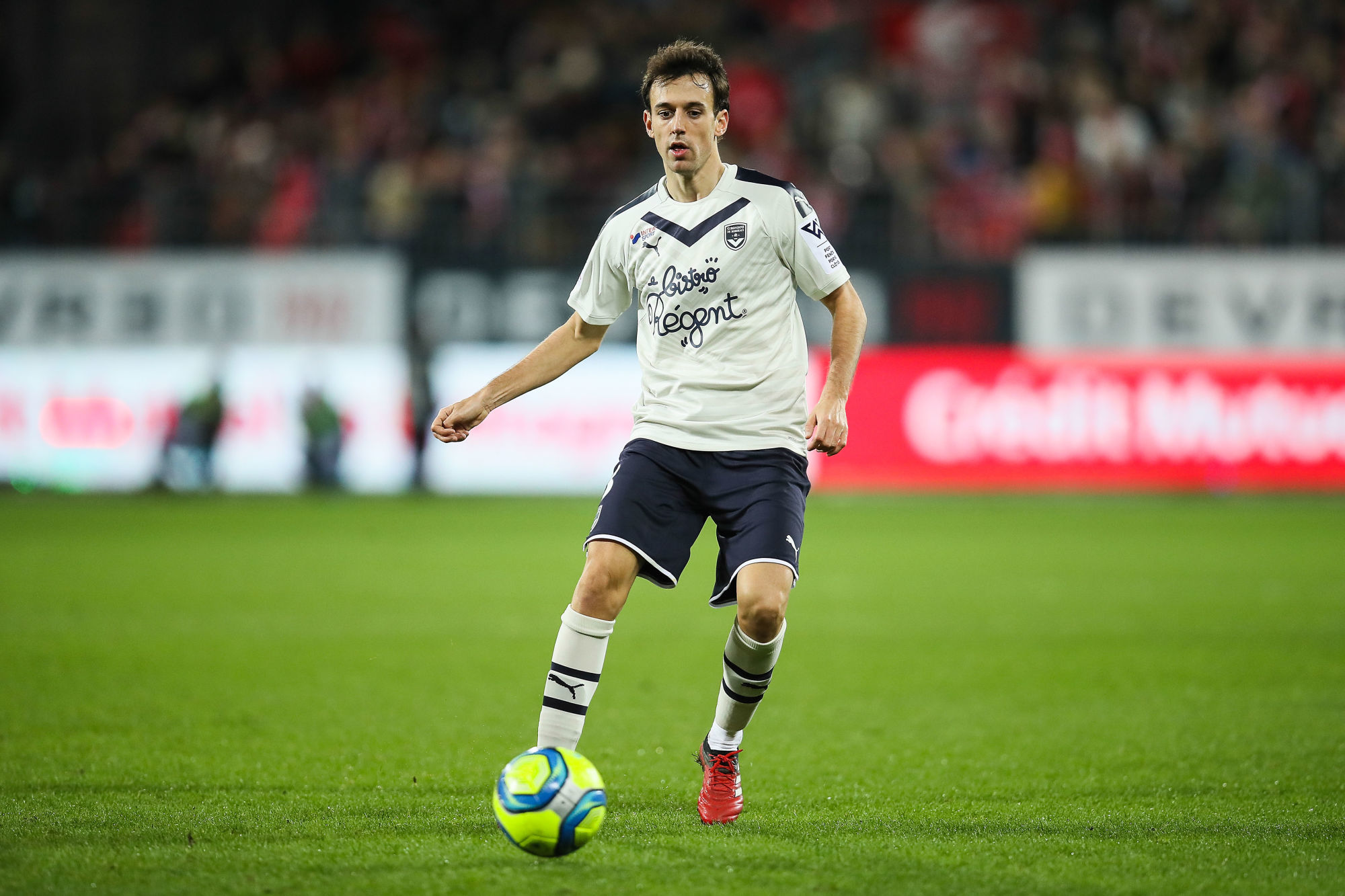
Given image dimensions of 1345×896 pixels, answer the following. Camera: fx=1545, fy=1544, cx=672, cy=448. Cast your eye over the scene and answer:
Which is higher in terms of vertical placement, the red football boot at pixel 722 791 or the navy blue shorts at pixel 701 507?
the navy blue shorts at pixel 701 507

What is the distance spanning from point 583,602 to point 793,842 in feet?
2.89

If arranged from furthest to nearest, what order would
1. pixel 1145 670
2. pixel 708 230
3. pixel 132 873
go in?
pixel 1145 670 → pixel 708 230 → pixel 132 873

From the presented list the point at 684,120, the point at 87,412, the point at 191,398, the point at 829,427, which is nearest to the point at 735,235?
the point at 684,120

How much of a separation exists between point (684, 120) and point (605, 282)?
0.56 meters

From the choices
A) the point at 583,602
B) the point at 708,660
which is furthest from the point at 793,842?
the point at 708,660

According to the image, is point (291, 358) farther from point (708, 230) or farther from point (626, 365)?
point (708, 230)

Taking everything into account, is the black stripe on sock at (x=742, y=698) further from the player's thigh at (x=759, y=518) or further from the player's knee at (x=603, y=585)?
the player's knee at (x=603, y=585)

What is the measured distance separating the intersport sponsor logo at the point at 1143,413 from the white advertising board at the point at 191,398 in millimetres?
6100

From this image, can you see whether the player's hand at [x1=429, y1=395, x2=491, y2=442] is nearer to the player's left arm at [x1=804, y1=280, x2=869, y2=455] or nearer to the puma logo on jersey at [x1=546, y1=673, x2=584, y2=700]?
the puma logo on jersey at [x1=546, y1=673, x2=584, y2=700]

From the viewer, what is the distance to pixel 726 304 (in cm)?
455

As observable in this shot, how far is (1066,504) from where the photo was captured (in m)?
17.0

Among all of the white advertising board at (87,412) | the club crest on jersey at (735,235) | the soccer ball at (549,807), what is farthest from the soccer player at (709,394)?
the white advertising board at (87,412)

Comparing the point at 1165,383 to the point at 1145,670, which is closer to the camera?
the point at 1145,670

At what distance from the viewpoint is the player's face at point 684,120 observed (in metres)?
4.45
